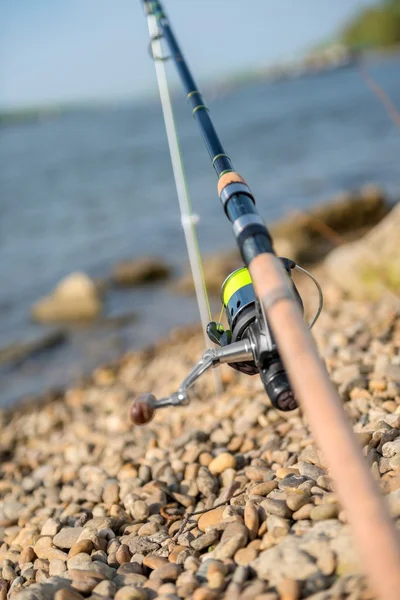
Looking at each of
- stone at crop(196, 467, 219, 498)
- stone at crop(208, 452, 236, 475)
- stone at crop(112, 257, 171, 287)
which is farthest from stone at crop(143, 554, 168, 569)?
stone at crop(112, 257, 171, 287)

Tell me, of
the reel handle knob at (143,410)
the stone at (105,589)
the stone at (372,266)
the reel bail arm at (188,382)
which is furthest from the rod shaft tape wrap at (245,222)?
the stone at (372,266)

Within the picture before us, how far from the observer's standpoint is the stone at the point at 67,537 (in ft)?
7.89

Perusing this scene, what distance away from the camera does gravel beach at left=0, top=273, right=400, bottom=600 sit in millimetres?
1765

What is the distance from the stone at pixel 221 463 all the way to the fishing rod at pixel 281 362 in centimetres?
75

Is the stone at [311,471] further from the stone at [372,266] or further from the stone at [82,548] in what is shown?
the stone at [372,266]

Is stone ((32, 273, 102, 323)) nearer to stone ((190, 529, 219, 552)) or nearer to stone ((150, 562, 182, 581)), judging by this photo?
stone ((190, 529, 219, 552))

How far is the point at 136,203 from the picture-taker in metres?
13.2

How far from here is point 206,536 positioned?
2.08m

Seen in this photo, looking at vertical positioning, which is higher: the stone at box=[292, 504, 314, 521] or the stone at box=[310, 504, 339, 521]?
the stone at box=[292, 504, 314, 521]

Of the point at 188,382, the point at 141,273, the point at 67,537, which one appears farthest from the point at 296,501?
the point at 141,273

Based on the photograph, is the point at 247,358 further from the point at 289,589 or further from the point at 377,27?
the point at 377,27

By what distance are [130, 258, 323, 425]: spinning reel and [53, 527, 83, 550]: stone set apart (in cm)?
78

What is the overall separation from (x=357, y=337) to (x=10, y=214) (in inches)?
475

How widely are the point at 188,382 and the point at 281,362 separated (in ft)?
0.89
